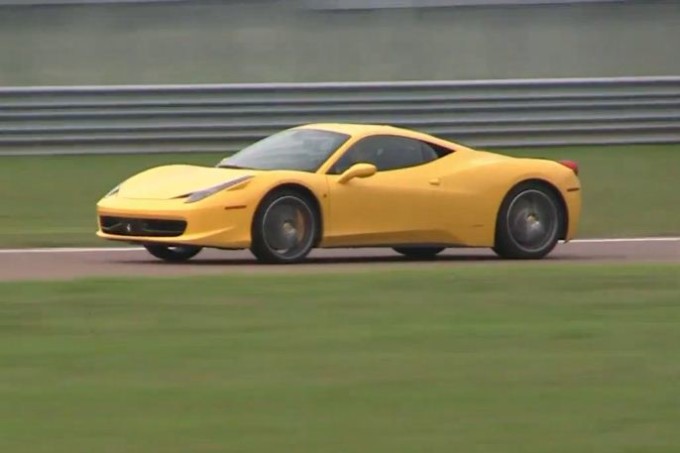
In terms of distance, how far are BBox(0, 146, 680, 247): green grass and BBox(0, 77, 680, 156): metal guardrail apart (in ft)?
0.56

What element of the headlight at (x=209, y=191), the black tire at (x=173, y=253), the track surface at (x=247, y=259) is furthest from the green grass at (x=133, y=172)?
the headlight at (x=209, y=191)

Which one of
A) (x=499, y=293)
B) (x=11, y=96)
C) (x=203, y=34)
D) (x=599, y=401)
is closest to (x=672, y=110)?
(x=203, y=34)

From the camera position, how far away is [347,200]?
12.8 meters

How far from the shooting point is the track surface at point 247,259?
12.0 m

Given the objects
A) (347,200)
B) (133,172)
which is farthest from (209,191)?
(133,172)

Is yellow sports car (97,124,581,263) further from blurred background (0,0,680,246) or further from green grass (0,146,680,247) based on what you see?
blurred background (0,0,680,246)

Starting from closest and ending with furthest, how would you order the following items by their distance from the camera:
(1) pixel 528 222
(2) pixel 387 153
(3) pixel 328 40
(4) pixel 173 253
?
1. (4) pixel 173 253
2. (2) pixel 387 153
3. (1) pixel 528 222
4. (3) pixel 328 40

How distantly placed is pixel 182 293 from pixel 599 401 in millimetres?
2777

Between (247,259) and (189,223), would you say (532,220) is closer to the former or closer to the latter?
(247,259)

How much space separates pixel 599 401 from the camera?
640 centimetres

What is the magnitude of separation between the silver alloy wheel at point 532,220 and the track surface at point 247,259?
18 cm

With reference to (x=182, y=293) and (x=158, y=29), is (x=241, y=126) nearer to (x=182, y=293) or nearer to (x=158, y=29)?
(x=158, y=29)

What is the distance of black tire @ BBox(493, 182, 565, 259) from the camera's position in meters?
13.5

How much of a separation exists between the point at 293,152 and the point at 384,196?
78 cm
